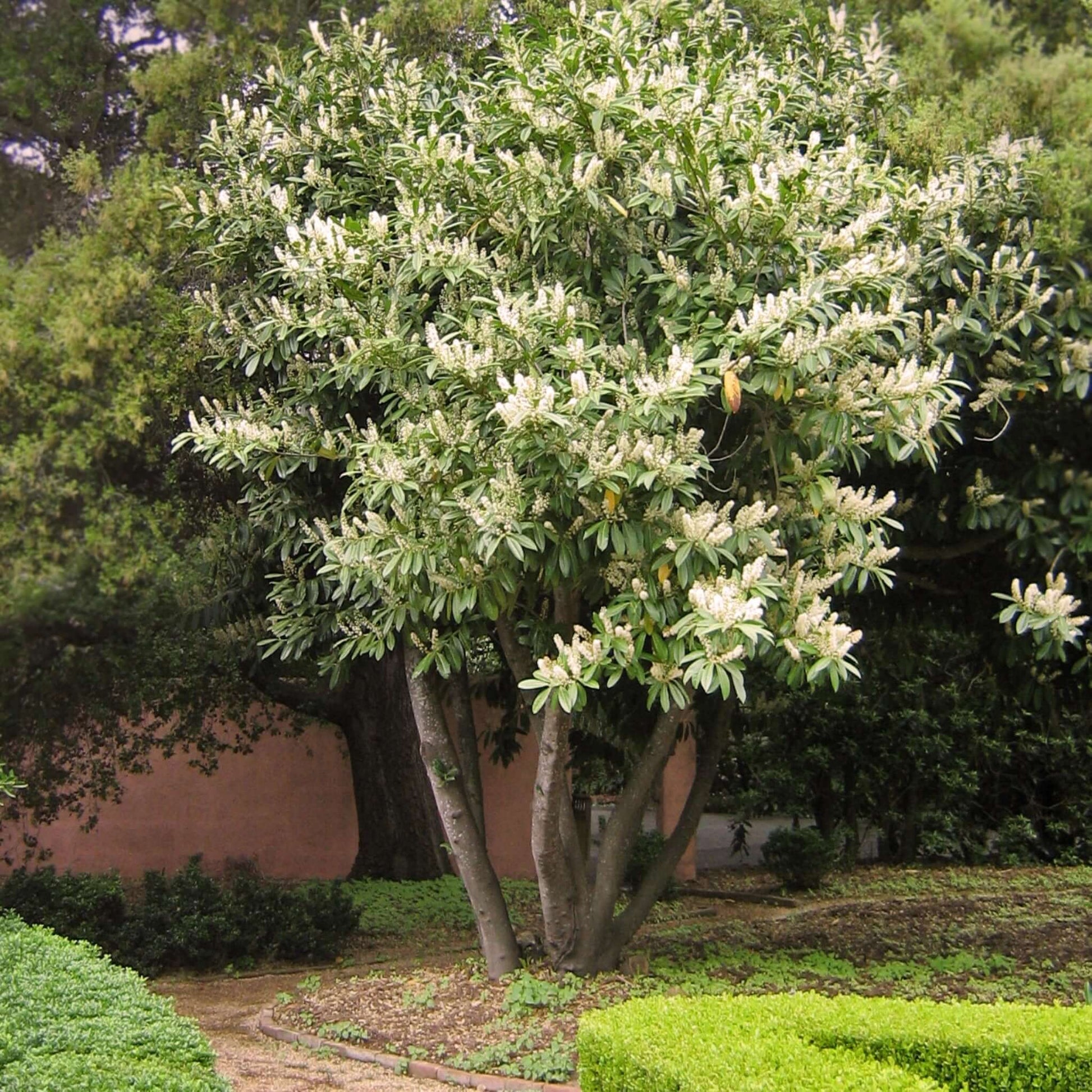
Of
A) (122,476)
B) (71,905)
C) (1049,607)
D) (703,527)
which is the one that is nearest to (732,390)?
(703,527)

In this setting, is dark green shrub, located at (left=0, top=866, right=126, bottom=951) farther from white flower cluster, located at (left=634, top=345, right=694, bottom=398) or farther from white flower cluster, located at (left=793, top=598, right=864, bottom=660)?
white flower cluster, located at (left=634, top=345, right=694, bottom=398)

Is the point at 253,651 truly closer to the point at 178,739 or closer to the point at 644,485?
the point at 178,739

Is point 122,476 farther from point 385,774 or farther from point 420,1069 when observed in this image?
point 420,1069

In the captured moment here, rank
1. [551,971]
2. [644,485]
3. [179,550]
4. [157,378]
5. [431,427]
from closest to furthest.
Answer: [644,485]
[431,427]
[551,971]
[157,378]
[179,550]

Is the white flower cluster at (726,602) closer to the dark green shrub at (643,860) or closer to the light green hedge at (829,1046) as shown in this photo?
the light green hedge at (829,1046)

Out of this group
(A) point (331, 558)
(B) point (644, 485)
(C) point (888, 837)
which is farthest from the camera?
(C) point (888, 837)

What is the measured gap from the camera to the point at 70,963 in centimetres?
524

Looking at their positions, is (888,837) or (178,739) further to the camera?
(888,837)

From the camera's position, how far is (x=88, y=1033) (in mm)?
4453

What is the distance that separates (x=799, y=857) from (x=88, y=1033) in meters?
8.37

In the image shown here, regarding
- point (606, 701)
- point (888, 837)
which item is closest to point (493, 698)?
point (606, 701)

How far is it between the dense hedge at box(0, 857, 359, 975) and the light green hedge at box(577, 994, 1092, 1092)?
176 inches

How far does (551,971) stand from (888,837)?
8198 mm

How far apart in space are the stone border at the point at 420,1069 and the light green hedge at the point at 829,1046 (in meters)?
0.79
